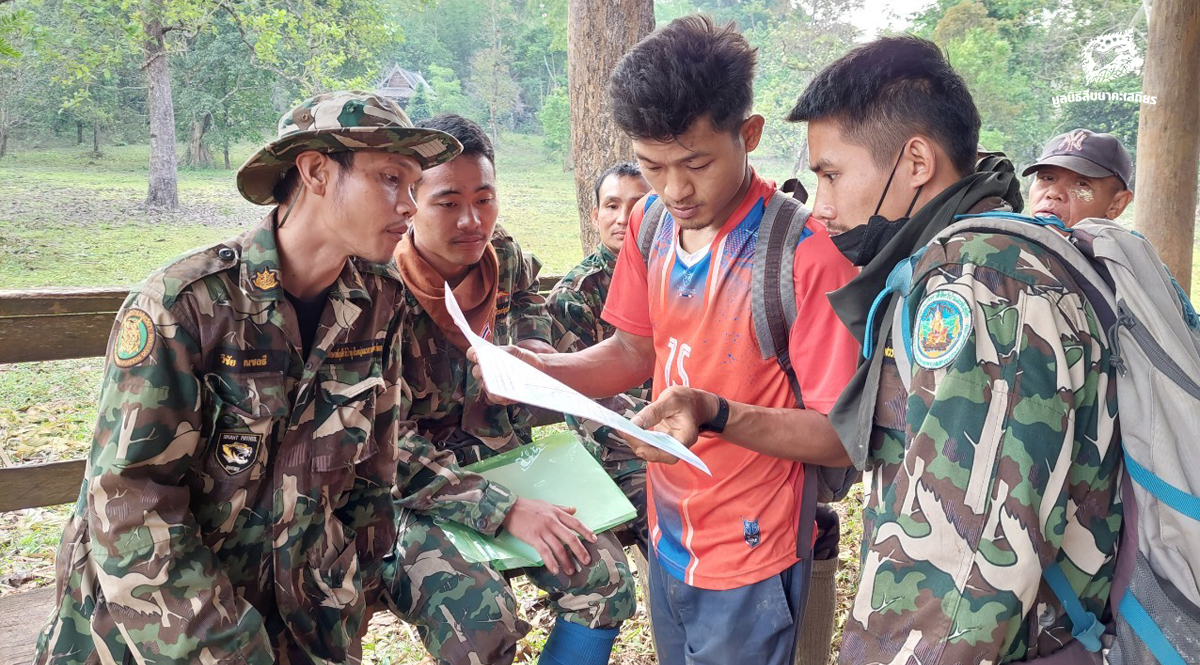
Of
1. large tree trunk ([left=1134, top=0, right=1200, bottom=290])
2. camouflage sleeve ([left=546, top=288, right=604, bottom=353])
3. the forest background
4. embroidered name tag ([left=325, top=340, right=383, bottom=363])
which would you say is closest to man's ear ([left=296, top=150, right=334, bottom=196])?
embroidered name tag ([left=325, top=340, right=383, bottom=363])

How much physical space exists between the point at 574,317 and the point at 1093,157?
241cm

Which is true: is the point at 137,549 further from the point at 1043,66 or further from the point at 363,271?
the point at 1043,66

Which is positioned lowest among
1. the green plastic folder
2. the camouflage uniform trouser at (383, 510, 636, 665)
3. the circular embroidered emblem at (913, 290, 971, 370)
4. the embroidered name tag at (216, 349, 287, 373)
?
the camouflage uniform trouser at (383, 510, 636, 665)

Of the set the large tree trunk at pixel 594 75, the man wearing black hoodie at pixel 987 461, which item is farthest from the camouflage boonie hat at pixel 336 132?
the large tree trunk at pixel 594 75

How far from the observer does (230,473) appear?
184cm

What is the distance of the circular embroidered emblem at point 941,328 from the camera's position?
43.3 inches

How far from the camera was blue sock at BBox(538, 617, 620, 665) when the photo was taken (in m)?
2.30

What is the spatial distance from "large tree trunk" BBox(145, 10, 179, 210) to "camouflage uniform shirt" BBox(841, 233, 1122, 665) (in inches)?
519

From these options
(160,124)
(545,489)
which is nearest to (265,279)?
(545,489)

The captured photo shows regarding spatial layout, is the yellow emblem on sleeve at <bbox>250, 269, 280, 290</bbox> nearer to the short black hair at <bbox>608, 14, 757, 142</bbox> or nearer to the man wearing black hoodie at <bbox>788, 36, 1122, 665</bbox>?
the short black hair at <bbox>608, 14, 757, 142</bbox>

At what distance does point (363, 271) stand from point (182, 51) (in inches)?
533

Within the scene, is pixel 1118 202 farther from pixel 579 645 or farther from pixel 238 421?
pixel 238 421

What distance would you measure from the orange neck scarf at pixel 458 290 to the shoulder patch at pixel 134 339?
96cm

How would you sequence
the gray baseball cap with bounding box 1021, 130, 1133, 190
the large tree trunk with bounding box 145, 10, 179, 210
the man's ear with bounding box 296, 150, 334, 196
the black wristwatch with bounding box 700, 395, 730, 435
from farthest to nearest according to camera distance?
the large tree trunk with bounding box 145, 10, 179, 210 → the gray baseball cap with bounding box 1021, 130, 1133, 190 → the man's ear with bounding box 296, 150, 334, 196 → the black wristwatch with bounding box 700, 395, 730, 435
